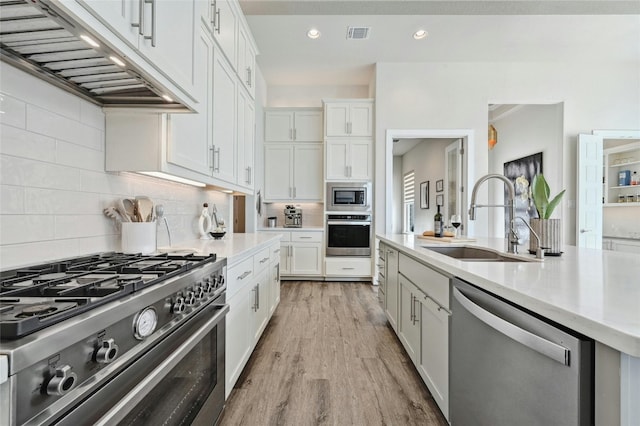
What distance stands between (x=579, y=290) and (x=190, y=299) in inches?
48.0

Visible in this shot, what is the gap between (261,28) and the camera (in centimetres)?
379

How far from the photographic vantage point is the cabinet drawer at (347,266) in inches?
188

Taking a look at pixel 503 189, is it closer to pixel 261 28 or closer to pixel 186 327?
pixel 261 28

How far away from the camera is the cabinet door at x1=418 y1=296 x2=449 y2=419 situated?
1.43 m

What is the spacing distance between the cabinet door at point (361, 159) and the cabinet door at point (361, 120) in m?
0.14

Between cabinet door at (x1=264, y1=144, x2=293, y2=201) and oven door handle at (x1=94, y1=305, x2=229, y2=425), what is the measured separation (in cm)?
393

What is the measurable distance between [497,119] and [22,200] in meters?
7.50

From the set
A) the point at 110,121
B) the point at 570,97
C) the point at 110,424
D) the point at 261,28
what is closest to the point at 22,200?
the point at 110,121

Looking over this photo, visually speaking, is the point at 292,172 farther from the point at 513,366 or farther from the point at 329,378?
the point at 513,366

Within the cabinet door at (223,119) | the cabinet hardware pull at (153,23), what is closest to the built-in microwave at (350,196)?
the cabinet door at (223,119)

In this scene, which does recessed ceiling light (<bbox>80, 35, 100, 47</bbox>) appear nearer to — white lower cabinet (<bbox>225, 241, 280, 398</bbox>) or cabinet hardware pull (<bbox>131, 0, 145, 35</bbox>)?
cabinet hardware pull (<bbox>131, 0, 145, 35</bbox>)

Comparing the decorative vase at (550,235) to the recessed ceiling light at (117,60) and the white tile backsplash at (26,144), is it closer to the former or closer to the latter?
the recessed ceiling light at (117,60)

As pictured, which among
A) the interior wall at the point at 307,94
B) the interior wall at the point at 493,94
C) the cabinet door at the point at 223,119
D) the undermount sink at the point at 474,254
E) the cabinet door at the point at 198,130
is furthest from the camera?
the interior wall at the point at 307,94

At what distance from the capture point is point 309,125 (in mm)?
5039
